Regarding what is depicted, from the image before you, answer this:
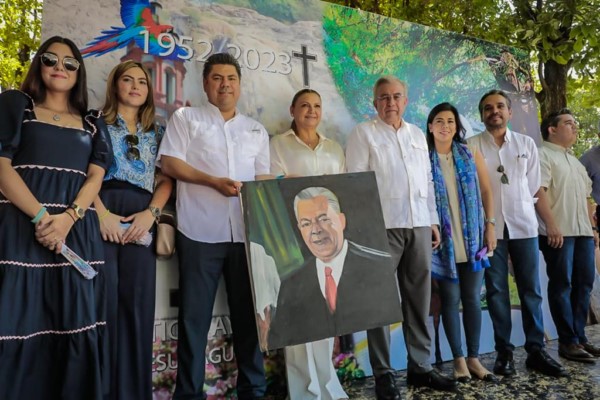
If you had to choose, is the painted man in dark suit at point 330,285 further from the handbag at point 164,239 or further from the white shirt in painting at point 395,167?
the handbag at point 164,239

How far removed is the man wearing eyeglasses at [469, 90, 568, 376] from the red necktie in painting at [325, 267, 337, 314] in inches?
59.5

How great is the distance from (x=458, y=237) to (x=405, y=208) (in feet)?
1.73

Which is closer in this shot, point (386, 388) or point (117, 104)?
point (117, 104)

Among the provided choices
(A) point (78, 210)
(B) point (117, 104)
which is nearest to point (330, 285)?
(A) point (78, 210)

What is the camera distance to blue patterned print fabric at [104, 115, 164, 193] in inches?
94.7

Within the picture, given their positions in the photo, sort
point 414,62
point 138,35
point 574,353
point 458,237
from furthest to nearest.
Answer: point 414,62 → point 574,353 → point 458,237 → point 138,35

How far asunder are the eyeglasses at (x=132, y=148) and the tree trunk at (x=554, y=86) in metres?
4.85

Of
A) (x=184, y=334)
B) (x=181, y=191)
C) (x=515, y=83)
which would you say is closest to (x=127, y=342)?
(x=184, y=334)

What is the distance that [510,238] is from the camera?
3.39 metres

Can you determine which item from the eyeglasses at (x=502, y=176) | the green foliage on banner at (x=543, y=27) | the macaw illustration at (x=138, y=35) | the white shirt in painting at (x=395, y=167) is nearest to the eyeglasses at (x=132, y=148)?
the macaw illustration at (x=138, y=35)

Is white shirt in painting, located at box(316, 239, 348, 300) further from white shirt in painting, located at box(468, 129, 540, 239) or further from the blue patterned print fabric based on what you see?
white shirt in painting, located at box(468, 129, 540, 239)

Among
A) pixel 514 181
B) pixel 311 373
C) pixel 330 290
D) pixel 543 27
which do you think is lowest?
pixel 311 373

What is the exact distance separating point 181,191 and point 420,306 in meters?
1.65

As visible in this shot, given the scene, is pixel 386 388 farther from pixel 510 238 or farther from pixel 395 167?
pixel 510 238
